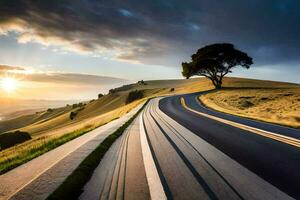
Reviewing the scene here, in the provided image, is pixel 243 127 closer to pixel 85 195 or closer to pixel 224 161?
pixel 224 161

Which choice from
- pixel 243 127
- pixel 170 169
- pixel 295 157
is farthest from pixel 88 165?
pixel 243 127

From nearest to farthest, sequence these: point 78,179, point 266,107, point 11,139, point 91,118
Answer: point 78,179 → point 266,107 → point 11,139 → point 91,118

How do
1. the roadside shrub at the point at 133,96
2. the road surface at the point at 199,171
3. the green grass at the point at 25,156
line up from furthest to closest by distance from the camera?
the roadside shrub at the point at 133,96 < the green grass at the point at 25,156 < the road surface at the point at 199,171

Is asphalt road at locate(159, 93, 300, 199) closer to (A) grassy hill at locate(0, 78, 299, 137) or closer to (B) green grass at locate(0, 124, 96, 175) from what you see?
(B) green grass at locate(0, 124, 96, 175)

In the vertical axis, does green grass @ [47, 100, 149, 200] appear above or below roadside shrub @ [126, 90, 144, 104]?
above

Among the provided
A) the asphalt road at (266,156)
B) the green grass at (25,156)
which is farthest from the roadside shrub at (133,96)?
the asphalt road at (266,156)

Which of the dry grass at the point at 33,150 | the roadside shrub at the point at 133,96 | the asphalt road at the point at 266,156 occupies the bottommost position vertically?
the roadside shrub at the point at 133,96

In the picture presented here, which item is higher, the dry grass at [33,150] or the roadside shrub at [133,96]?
the dry grass at [33,150]

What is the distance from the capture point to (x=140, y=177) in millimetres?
5762

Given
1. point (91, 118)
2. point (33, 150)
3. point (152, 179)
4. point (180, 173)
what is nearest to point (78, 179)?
point (152, 179)

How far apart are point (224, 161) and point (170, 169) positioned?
1486 millimetres

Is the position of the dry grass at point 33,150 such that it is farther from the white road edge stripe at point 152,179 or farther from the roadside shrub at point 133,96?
the roadside shrub at point 133,96

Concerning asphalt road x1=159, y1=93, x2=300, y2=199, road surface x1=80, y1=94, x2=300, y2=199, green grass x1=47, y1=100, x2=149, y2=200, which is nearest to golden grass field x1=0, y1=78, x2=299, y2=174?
green grass x1=47, y1=100, x2=149, y2=200

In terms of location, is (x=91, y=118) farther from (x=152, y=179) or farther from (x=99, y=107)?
(x=152, y=179)
